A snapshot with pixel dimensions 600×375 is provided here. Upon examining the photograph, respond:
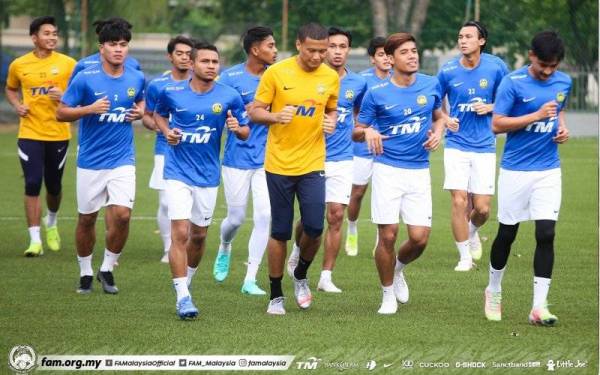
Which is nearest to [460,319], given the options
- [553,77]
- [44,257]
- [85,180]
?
[553,77]

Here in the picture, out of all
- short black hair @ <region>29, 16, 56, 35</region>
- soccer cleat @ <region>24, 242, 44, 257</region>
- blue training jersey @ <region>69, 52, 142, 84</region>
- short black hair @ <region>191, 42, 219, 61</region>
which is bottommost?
soccer cleat @ <region>24, 242, 44, 257</region>

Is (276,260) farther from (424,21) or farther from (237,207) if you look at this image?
(424,21)

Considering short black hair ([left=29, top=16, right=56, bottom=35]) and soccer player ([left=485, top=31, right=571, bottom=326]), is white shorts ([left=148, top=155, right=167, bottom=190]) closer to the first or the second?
short black hair ([left=29, top=16, right=56, bottom=35])

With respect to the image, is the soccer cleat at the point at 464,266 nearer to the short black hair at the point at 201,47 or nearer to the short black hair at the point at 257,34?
the short black hair at the point at 257,34

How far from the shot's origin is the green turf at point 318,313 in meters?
9.84

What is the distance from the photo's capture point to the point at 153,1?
46781mm

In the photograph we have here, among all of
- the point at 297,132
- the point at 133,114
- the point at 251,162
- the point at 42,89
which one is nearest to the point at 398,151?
the point at 297,132

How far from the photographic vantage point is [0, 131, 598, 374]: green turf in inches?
388

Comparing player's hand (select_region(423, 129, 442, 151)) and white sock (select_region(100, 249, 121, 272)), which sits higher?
player's hand (select_region(423, 129, 442, 151))

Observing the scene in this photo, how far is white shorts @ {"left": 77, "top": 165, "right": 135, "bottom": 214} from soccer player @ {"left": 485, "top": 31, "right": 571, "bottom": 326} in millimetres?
3508

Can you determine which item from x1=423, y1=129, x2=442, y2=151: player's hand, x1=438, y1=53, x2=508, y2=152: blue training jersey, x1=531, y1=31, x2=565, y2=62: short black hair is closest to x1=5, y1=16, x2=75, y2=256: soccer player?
x1=438, y1=53, x2=508, y2=152: blue training jersey

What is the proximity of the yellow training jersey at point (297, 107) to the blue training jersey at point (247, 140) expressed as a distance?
1.70m

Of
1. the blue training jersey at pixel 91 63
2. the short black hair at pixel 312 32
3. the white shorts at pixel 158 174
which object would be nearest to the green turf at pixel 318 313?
the white shorts at pixel 158 174

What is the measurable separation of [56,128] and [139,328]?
535 cm
